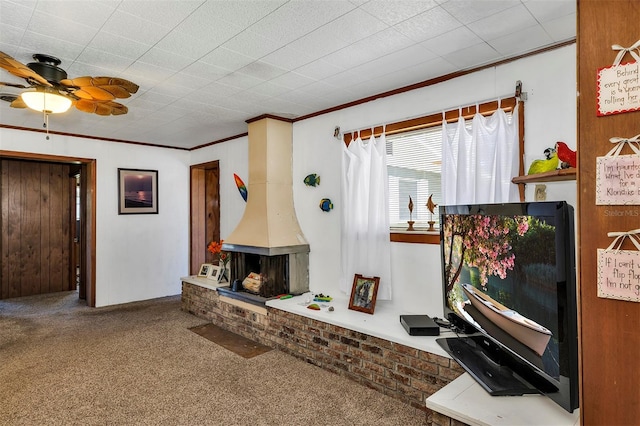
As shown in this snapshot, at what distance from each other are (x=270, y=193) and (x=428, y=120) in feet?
6.01

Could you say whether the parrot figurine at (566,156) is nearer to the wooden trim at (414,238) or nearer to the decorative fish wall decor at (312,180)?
the wooden trim at (414,238)

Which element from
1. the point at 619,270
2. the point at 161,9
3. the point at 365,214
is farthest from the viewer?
the point at 365,214

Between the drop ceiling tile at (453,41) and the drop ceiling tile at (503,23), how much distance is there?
0.04m

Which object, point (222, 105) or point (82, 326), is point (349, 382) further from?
point (82, 326)

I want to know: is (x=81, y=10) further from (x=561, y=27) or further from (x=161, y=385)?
(x=561, y=27)

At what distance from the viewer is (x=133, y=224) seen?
5383 mm

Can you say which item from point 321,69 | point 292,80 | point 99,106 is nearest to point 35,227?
point 99,106

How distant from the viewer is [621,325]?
43.3 inches

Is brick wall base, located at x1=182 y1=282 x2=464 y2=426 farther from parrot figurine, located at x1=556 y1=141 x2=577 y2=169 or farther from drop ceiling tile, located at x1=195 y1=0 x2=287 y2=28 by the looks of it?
drop ceiling tile, located at x1=195 y1=0 x2=287 y2=28

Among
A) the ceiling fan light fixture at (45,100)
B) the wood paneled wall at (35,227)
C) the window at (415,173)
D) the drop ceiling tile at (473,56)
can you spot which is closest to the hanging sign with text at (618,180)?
the drop ceiling tile at (473,56)

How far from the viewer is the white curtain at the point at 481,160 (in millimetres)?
2484

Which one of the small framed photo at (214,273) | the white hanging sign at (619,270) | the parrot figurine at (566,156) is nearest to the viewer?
the white hanging sign at (619,270)

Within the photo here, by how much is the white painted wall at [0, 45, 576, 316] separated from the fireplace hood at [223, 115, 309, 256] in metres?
0.11

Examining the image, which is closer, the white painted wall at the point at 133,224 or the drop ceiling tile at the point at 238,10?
the drop ceiling tile at the point at 238,10
